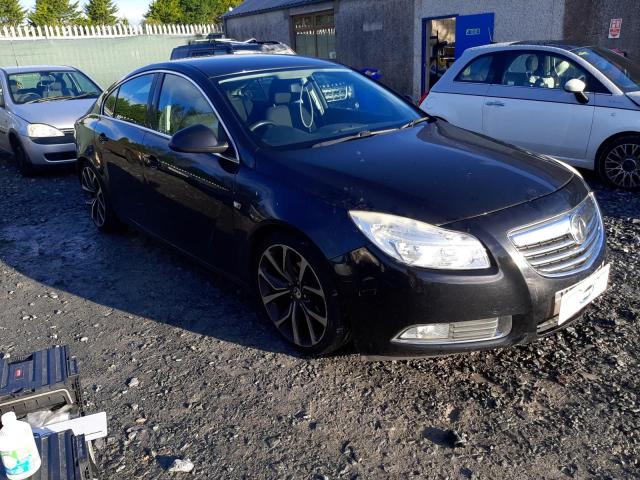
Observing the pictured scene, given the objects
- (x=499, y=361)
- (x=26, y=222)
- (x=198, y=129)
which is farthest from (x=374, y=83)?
(x=26, y=222)

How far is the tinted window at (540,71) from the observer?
6.16 meters

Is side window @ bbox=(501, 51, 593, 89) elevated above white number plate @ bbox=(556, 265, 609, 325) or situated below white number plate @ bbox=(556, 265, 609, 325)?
above

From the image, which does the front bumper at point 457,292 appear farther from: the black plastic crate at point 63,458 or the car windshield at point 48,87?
the car windshield at point 48,87

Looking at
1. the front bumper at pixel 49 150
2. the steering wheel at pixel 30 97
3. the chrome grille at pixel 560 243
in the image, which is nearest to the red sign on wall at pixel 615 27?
the chrome grille at pixel 560 243

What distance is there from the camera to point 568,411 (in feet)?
8.76

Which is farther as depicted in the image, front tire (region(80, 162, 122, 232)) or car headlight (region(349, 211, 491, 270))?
front tire (region(80, 162, 122, 232))

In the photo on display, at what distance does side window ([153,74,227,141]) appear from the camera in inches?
142

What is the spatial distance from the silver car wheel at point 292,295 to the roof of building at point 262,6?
1520 cm

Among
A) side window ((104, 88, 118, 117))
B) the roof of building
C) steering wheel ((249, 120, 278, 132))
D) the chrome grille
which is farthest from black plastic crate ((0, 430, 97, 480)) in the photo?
the roof of building

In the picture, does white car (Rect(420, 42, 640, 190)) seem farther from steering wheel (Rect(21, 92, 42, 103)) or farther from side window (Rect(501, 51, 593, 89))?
steering wheel (Rect(21, 92, 42, 103))

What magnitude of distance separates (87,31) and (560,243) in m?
20.7

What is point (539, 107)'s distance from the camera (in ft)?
20.6

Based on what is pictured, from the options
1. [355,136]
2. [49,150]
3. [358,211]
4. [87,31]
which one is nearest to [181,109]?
[355,136]

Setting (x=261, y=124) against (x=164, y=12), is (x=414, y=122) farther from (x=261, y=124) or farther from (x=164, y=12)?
(x=164, y=12)
